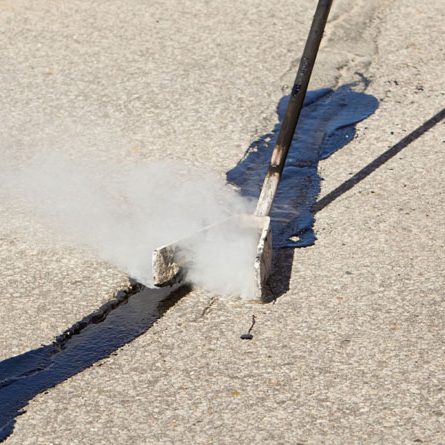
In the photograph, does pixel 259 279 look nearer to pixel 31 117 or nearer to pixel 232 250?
pixel 232 250

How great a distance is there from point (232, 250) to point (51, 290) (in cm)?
77

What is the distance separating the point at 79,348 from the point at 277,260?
105 centimetres

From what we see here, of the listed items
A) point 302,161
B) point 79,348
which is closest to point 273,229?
point 302,161

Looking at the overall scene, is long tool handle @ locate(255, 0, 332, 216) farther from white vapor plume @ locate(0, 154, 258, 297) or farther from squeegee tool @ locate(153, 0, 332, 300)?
white vapor plume @ locate(0, 154, 258, 297)

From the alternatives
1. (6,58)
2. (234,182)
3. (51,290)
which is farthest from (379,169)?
(6,58)

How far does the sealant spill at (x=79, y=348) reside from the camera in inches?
145

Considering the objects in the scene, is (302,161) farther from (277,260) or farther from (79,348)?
(79,348)

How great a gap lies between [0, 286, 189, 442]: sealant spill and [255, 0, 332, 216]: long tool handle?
2.09 feet

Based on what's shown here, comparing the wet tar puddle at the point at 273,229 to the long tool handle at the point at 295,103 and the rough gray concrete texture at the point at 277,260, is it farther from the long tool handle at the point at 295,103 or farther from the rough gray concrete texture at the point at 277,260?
the long tool handle at the point at 295,103

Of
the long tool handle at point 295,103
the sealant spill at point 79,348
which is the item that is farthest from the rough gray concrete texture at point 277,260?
the long tool handle at point 295,103

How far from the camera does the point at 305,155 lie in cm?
575

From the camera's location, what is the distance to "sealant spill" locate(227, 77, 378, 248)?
4957mm

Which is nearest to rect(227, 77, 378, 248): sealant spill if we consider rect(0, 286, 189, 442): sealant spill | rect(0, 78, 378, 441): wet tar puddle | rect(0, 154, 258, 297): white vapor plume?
rect(0, 78, 378, 441): wet tar puddle

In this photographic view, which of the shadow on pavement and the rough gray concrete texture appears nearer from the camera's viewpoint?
the rough gray concrete texture
